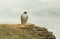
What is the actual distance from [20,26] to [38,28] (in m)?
3.29

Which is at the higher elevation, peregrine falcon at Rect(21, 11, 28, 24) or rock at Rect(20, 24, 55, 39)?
peregrine falcon at Rect(21, 11, 28, 24)

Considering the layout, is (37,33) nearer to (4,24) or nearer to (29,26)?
(29,26)

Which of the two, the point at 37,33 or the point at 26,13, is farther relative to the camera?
the point at 26,13

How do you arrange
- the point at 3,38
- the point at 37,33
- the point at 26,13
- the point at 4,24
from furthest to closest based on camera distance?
1. the point at 26,13
2. the point at 37,33
3. the point at 4,24
4. the point at 3,38

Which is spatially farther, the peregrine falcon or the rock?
the peregrine falcon

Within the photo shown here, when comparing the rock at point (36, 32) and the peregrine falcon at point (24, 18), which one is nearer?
the rock at point (36, 32)

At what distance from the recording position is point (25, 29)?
40.1 meters

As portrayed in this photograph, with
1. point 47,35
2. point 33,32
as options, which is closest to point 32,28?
point 33,32

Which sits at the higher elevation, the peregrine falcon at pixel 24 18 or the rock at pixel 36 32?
the peregrine falcon at pixel 24 18

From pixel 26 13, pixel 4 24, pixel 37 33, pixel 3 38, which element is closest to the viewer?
pixel 3 38

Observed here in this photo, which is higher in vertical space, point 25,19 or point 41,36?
point 25,19

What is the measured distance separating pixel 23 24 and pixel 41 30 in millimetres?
3364

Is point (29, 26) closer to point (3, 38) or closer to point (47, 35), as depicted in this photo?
point (47, 35)

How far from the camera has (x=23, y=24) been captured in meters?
41.8
